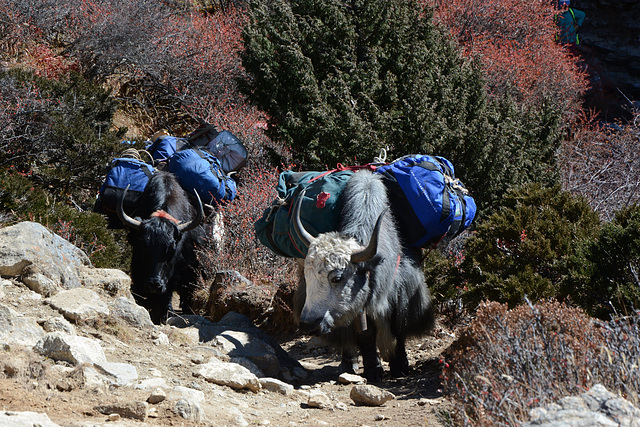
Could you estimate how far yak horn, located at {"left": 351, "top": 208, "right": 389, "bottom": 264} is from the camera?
4.57 metres

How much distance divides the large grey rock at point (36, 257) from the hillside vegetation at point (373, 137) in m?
2.05

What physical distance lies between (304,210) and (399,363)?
1467 mm

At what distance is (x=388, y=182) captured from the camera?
5512 millimetres

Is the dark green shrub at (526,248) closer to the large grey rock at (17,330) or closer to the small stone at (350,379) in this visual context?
the small stone at (350,379)

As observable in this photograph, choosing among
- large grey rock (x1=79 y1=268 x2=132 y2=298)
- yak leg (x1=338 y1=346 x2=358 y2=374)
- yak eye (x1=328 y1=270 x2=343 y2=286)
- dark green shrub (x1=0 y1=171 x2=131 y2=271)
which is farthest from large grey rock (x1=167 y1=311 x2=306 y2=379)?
dark green shrub (x1=0 y1=171 x2=131 y2=271)

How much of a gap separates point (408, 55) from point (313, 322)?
18.1 ft

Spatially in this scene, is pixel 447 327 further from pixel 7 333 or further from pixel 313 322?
pixel 7 333

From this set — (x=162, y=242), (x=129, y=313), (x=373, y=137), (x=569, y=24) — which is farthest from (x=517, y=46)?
(x=129, y=313)

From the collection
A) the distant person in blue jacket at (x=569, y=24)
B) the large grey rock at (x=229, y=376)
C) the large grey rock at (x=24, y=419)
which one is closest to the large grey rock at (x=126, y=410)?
the large grey rock at (x=24, y=419)

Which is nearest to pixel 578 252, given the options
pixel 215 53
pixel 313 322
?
pixel 313 322

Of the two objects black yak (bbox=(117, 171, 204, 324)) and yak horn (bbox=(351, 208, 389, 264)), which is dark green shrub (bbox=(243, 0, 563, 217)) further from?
yak horn (bbox=(351, 208, 389, 264))

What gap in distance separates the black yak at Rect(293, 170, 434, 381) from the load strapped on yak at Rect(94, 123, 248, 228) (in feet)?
7.84

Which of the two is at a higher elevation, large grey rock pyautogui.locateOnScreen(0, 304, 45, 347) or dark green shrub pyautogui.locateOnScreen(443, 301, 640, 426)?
dark green shrub pyautogui.locateOnScreen(443, 301, 640, 426)

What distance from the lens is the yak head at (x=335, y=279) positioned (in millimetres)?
4652
